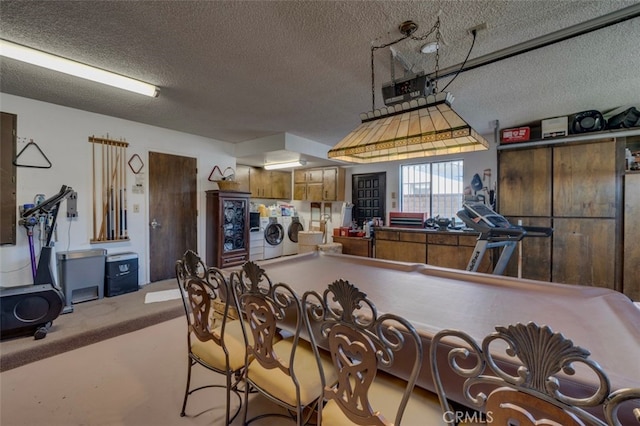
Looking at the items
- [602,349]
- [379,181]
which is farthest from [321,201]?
[602,349]

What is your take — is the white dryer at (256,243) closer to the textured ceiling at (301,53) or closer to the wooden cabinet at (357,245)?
Answer: the wooden cabinet at (357,245)

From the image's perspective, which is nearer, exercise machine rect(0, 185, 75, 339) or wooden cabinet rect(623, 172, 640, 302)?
exercise machine rect(0, 185, 75, 339)

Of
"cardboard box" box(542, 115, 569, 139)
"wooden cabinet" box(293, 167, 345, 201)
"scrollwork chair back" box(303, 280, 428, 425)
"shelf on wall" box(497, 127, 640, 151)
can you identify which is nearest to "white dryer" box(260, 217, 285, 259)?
"wooden cabinet" box(293, 167, 345, 201)

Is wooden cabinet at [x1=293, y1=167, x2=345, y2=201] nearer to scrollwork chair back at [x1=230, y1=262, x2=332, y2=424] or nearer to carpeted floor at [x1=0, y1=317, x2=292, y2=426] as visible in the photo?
carpeted floor at [x1=0, y1=317, x2=292, y2=426]

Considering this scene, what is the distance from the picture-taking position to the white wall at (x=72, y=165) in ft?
10.5

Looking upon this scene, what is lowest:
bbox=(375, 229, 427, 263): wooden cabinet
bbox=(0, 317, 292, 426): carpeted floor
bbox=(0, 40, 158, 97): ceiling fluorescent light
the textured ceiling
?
bbox=(0, 317, 292, 426): carpeted floor

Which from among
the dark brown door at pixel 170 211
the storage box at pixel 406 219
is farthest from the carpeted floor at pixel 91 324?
the storage box at pixel 406 219

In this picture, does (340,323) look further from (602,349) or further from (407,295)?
(602,349)

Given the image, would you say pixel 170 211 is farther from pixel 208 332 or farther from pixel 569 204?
pixel 569 204

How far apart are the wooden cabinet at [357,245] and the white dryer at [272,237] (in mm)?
1470

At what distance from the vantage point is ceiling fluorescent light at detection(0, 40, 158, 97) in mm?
2105

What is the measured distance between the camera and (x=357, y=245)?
555 cm

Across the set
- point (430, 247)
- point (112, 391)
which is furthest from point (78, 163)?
point (430, 247)

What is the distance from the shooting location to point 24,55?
85.2 inches
